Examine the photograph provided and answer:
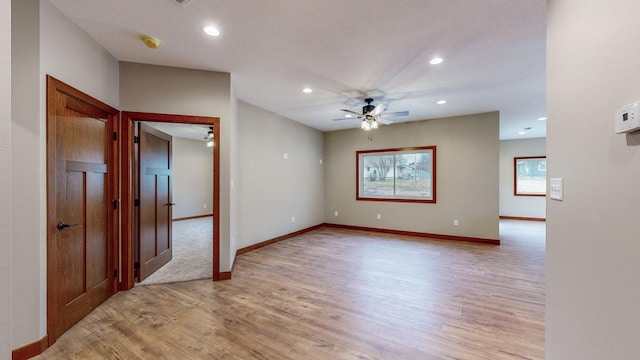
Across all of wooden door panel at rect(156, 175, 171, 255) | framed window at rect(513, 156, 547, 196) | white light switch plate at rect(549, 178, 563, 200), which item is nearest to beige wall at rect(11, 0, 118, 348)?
wooden door panel at rect(156, 175, 171, 255)

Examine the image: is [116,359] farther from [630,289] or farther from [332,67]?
[332,67]

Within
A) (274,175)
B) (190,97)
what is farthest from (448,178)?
(190,97)

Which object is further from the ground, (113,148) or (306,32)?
(306,32)

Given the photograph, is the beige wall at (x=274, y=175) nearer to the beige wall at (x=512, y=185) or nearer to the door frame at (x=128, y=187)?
the door frame at (x=128, y=187)

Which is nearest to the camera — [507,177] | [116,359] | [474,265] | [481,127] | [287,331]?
[116,359]

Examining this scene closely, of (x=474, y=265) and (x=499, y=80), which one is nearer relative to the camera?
(x=499, y=80)

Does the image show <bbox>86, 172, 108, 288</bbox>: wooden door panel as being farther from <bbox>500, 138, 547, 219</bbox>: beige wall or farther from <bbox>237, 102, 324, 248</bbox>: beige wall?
<bbox>500, 138, 547, 219</bbox>: beige wall

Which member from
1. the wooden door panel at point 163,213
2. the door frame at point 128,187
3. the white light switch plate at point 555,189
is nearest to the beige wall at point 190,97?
the door frame at point 128,187

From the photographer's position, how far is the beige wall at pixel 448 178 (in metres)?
5.11

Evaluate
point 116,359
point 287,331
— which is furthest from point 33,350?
point 287,331

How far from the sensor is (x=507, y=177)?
810 cm

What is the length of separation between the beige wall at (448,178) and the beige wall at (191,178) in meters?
5.14

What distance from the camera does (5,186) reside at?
82 centimetres

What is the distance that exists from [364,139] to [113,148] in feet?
17.0
